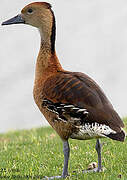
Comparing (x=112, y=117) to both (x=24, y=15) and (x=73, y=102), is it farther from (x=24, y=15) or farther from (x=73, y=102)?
(x=24, y=15)

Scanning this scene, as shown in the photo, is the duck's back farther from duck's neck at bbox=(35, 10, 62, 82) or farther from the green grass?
the green grass

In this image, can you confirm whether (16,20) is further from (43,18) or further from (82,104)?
(82,104)

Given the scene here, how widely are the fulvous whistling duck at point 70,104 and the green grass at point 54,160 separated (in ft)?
1.40

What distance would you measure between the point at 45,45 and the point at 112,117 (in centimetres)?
196

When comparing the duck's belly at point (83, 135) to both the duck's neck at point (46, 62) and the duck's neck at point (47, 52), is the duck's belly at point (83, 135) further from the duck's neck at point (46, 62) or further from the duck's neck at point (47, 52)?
the duck's neck at point (47, 52)

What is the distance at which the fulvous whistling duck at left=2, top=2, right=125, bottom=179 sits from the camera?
6.31 metres

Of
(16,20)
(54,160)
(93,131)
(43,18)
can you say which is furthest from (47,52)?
(54,160)

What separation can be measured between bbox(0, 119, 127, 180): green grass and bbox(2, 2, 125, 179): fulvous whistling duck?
1.40 ft

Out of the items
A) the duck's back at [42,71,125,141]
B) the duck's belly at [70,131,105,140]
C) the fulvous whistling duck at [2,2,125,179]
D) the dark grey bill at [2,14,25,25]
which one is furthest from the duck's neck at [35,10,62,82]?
the duck's belly at [70,131,105,140]

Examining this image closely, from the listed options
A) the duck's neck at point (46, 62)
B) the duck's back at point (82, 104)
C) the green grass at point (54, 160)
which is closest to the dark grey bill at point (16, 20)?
the duck's neck at point (46, 62)

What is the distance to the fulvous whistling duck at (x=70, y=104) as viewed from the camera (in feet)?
20.7

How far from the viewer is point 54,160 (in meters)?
8.35

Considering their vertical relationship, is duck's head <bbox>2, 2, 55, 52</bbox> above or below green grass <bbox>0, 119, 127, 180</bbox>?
above

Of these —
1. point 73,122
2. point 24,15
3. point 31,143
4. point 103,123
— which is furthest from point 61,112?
point 31,143
